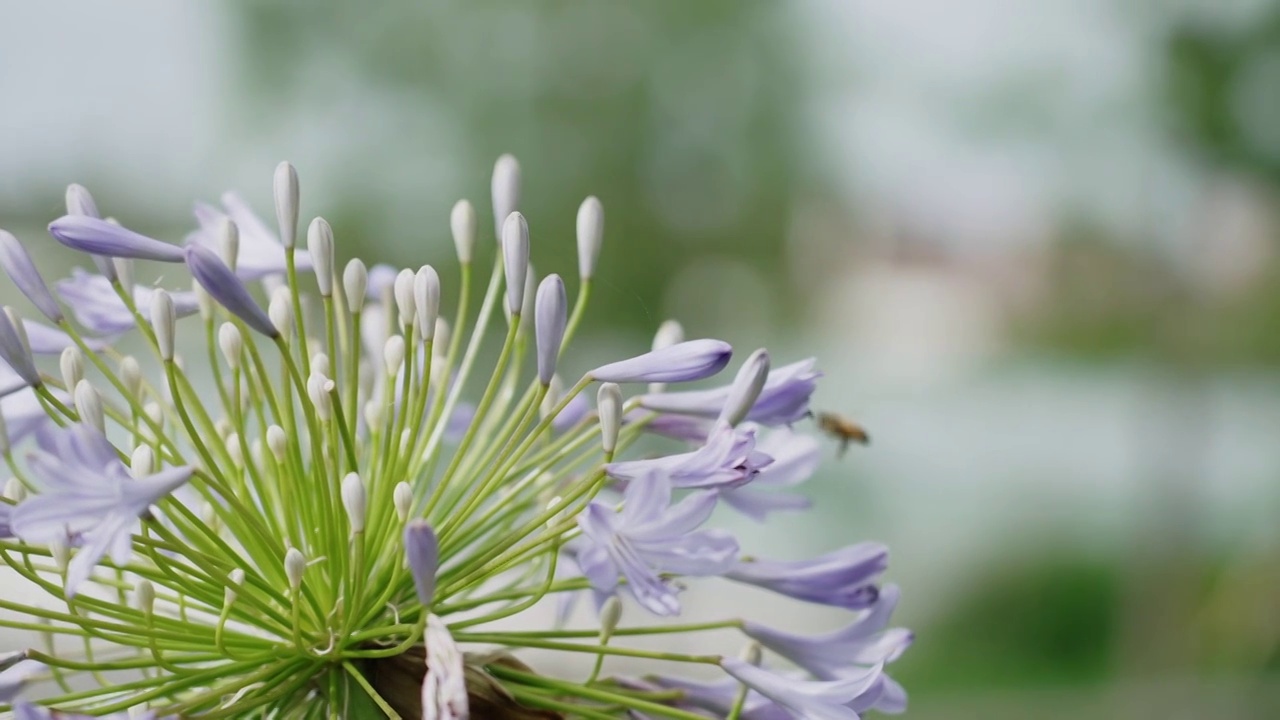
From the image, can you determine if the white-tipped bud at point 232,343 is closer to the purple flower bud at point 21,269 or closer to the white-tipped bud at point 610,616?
the purple flower bud at point 21,269

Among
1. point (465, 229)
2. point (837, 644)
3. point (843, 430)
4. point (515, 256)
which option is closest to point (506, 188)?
point (465, 229)

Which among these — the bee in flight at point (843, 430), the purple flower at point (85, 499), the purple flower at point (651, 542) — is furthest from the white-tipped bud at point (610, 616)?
the bee in flight at point (843, 430)

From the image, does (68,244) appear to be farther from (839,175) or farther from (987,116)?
(839,175)

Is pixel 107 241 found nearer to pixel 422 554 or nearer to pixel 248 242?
pixel 248 242

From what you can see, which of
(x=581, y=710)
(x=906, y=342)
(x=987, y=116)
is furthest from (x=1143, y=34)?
(x=906, y=342)

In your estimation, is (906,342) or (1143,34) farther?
(906,342)

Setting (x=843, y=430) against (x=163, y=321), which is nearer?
(x=163, y=321)

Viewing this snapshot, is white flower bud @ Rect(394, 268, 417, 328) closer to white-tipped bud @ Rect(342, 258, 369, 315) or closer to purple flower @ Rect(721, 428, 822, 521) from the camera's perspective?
white-tipped bud @ Rect(342, 258, 369, 315)
